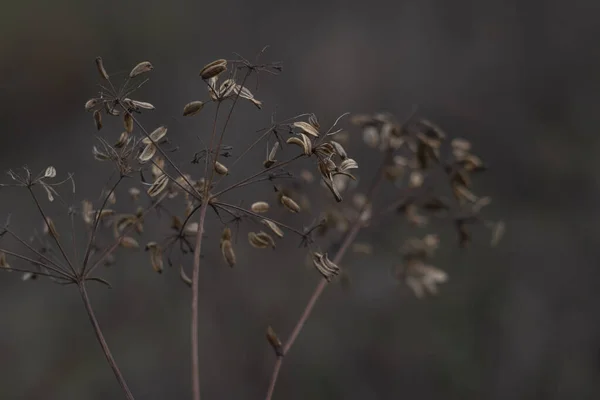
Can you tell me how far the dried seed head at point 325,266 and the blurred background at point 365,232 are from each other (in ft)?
2.92

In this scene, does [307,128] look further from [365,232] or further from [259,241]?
[365,232]

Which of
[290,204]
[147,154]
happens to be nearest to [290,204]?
[290,204]

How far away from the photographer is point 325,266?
A: 1.70 ft

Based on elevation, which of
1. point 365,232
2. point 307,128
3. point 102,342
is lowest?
point 365,232

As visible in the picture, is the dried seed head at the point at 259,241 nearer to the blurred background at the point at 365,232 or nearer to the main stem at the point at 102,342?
the main stem at the point at 102,342

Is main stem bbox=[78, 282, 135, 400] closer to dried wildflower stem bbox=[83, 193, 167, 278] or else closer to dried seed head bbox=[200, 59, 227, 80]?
dried wildflower stem bbox=[83, 193, 167, 278]

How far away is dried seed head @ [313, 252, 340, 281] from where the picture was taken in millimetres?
511

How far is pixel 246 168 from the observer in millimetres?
1612

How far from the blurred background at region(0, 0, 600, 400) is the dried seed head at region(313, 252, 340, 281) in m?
0.89

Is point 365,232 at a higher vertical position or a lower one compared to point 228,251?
lower

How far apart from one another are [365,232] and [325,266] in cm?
99

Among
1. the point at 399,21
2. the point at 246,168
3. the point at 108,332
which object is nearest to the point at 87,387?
the point at 108,332

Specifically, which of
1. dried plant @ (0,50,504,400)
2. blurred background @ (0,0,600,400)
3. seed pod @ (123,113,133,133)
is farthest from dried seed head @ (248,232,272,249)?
blurred background @ (0,0,600,400)

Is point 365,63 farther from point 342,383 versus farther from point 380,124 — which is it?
point 380,124
